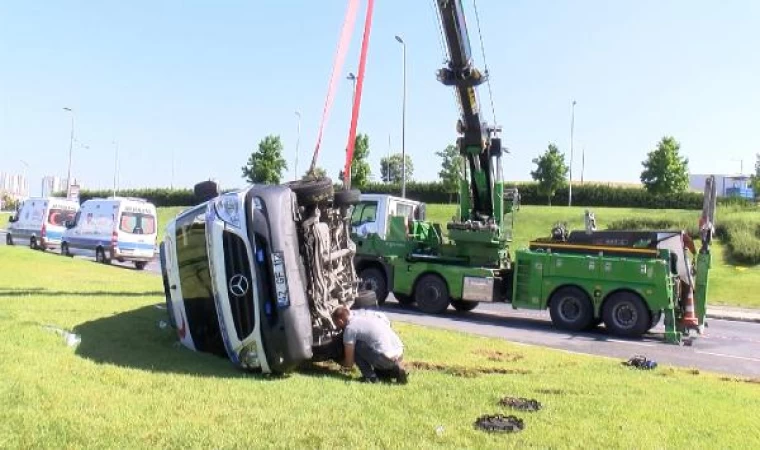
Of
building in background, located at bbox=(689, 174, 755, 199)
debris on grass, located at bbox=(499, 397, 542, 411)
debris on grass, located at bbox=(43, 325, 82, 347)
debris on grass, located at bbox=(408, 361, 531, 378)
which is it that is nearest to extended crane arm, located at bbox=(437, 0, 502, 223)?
debris on grass, located at bbox=(408, 361, 531, 378)

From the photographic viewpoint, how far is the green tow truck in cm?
1467

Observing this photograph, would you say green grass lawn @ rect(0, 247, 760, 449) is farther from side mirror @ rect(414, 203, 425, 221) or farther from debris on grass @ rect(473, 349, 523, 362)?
side mirror @ rect(414, 203, 425, 221)

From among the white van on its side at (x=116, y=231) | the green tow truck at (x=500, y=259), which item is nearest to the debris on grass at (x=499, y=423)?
the green tow truck at (x=500, y=259)

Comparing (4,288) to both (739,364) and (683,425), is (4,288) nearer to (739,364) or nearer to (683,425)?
(683,425)

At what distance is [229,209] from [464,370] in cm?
309

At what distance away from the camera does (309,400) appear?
6176 mm

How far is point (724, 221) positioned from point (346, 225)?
33731 millimetres

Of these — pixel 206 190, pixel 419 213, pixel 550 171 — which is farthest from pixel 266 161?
pixel 206 190

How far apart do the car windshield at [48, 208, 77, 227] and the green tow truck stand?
17.1m

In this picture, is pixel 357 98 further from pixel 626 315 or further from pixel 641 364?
pixel 626 315

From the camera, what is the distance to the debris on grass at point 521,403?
20.9 ft

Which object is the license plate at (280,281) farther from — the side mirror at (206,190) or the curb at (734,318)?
the curb at (734,318)

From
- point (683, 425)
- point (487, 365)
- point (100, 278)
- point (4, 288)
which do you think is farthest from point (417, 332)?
point (100, 278)

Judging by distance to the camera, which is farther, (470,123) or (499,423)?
(470,123)
